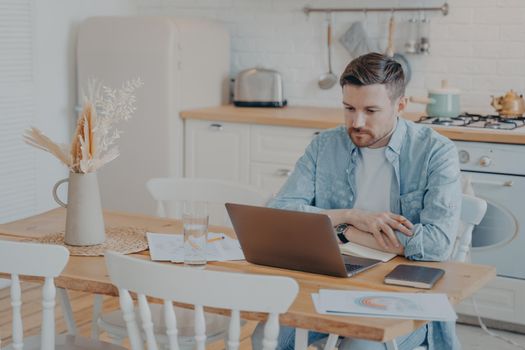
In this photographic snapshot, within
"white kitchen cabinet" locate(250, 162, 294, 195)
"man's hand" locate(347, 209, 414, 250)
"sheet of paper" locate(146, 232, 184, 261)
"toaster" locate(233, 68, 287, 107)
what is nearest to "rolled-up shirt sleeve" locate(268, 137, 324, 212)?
"man's hand" locate(347, 209, 414, 250)

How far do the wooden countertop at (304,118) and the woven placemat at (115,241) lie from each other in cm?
179

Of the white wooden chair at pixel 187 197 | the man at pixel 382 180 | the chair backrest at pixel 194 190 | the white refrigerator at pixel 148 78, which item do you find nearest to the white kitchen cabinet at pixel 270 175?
the white refrigerator at pixel 148 78

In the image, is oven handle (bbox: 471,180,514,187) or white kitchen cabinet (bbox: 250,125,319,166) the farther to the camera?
white kitchen cabinet (bbox: 250,125,319,166)

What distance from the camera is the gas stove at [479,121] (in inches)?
166

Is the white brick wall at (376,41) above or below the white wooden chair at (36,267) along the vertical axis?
above

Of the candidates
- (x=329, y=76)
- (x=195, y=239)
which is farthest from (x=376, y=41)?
(x=195, y=239)

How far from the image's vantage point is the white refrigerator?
16.0ft

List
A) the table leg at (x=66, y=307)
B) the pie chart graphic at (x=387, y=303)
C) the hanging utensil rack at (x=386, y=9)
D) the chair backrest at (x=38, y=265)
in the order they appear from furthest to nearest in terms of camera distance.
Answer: the hanging utensil rack at (x=386, y=9) → the table leg at (x=66, y=307) → the chair backrest at (x=38, y=265) → the pie chart graphic at (x=387, y=303)

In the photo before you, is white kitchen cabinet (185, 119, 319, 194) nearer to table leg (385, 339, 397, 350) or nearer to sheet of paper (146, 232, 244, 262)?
sheet of paper (146, 232, 244, 262)

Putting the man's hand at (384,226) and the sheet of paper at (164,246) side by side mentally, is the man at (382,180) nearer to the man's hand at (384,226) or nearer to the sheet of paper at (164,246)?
the man's hand at (384,226)

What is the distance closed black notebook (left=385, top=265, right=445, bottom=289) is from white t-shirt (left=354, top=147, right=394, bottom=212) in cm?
49

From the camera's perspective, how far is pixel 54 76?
16.8ft

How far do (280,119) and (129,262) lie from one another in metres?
2.64

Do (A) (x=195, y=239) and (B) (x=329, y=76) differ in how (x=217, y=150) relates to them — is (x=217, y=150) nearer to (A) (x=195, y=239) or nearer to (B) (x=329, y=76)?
(B) (x=329, y=76)
